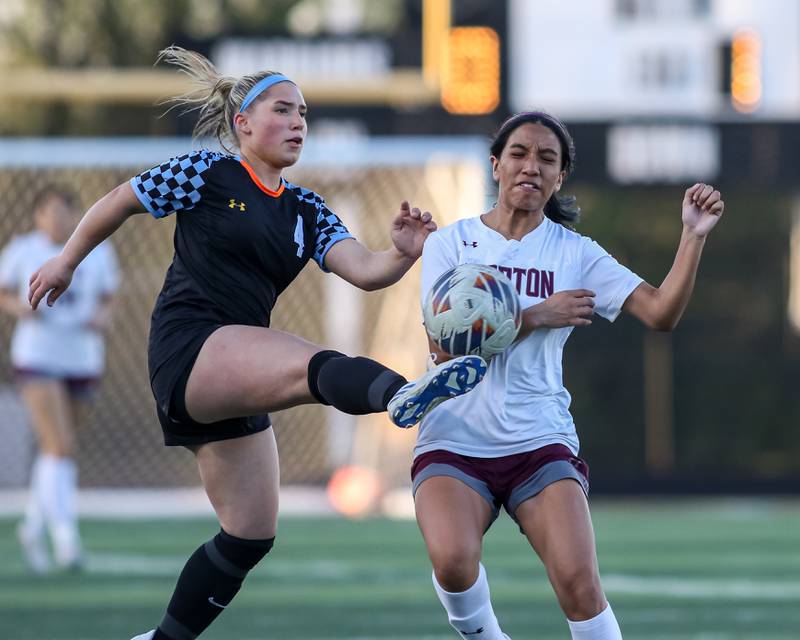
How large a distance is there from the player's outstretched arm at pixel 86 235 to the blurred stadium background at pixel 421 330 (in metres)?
4.14

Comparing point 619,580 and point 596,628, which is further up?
point 596,628

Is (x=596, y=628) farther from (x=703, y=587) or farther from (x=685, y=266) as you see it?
(x=703, y=587)

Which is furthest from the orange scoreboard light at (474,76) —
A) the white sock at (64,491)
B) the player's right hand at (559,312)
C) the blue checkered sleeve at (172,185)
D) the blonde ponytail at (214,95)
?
the player's right hand at (559,312)

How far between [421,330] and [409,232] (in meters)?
8.63

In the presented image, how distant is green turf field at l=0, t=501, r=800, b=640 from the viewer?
7719 millimetres

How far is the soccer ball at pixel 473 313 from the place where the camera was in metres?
5.17

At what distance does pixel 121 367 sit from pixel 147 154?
2356mm

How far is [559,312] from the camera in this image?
17.6ft

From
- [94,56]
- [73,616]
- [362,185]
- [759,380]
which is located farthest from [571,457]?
[94,56]

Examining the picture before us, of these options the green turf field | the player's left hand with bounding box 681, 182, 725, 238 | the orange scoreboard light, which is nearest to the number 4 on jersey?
the player's left hand with bounding box 681, 182, 725, 238

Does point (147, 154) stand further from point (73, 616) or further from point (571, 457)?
point (571, 457)

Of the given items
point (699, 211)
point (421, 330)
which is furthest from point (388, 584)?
point (421, 330)

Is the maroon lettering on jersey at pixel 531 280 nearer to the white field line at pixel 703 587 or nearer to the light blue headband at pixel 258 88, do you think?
the light blue headband at pixel 258 88

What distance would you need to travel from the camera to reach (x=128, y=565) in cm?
1009
